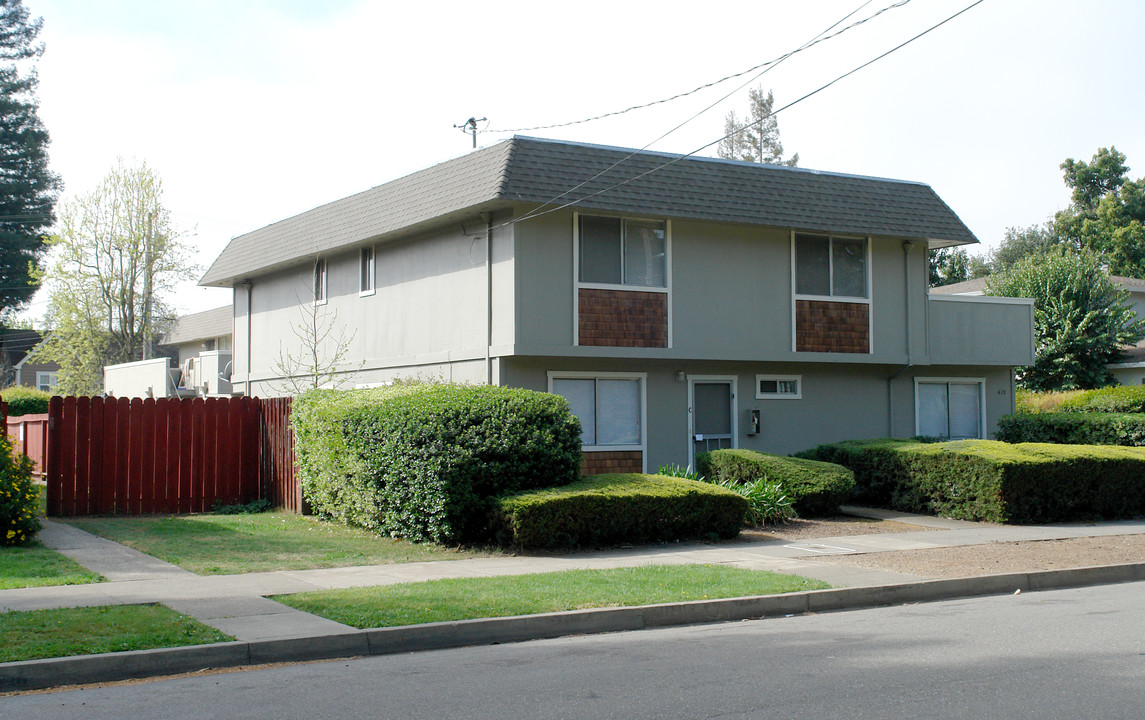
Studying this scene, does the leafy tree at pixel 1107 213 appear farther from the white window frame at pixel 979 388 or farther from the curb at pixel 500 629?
the curb at pixel 500 629

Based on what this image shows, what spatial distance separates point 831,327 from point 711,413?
122 inches

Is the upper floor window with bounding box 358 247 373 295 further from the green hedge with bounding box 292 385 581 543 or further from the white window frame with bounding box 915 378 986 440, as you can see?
the white window frame with bounding box 915 378 986 440

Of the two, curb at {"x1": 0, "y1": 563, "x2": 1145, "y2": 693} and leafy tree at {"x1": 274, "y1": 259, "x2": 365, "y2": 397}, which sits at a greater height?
leafy tree at {"x1": 274, "y1": 259, "x2": 365, "y2": 397}

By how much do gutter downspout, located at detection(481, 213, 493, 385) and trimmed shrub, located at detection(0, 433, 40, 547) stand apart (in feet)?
25.1

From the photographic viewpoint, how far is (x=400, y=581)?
34.8ft

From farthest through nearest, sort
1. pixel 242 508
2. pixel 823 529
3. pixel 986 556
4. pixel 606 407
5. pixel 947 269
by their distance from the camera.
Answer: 1. pixel 947 269
2. pixel 606 407
3. pixel 242 508
4. pixel 823 529
5. pixel 986 556

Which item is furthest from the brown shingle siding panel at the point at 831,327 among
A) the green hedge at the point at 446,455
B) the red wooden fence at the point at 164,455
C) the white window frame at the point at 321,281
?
the white window frame at the point at 321,281

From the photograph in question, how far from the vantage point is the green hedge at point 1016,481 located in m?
16.2

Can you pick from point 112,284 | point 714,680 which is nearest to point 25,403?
point 112,284

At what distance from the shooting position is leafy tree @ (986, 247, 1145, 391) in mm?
34781

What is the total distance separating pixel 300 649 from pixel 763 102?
5019cm

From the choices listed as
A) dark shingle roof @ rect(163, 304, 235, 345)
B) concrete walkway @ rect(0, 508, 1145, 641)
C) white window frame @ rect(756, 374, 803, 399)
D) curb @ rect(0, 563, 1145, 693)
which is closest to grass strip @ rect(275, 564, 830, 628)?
curb @ rect(0, 563, 1145, 693)

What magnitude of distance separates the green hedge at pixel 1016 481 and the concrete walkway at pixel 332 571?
1.59 feet

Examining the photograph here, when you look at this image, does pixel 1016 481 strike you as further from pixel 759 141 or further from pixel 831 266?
pixel 759 141
